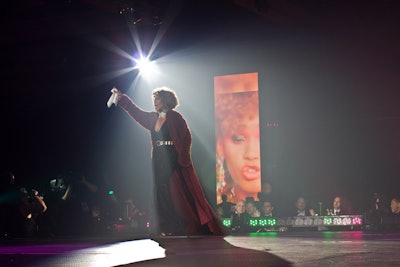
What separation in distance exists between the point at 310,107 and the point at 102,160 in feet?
14.9

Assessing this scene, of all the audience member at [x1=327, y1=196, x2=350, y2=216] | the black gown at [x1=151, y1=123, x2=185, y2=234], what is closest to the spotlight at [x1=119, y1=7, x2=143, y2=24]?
the black gown at [x1=151, y1=123, x2=185, y2=234]

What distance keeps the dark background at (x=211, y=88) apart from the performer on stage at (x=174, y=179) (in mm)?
2006

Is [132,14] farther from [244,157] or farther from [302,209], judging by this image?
[302,209]

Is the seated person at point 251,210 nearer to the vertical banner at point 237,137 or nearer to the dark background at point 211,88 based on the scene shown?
the vertical banner at point 237,137

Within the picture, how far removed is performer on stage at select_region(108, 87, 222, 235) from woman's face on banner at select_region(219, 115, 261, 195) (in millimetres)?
2239

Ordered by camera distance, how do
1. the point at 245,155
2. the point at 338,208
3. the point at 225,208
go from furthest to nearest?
the point at 245,155 < the point at 225,208 < the point at 338,208

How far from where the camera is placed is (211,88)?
12070 millimetres

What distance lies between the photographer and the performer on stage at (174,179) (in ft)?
30.1

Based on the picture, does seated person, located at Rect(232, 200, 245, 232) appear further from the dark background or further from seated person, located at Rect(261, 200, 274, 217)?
the dark background

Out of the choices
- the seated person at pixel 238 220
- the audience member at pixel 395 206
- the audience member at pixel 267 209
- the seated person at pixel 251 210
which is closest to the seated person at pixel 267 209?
the audience member at pixel 267 209

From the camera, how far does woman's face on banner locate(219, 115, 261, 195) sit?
11398mm

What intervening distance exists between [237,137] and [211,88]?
4.10 ft

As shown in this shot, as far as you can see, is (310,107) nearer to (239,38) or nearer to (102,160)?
(239,38)

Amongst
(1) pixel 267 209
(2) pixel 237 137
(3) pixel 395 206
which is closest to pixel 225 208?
(1) pixel 267 209
